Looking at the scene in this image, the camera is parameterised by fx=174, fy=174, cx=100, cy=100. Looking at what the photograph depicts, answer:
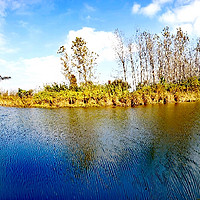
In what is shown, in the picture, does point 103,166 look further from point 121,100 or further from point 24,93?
point 24,93

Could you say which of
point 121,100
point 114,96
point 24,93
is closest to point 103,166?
point 121,100

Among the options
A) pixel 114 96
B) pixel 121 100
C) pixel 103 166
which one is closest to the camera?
pixel 103 166

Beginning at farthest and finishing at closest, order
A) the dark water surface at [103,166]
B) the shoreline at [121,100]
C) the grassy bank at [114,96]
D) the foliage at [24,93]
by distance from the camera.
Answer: the foliage at [24,93] → the grassy bank at [114,96] → the shoreline at [121,100] → the dark water surface at [103,166]

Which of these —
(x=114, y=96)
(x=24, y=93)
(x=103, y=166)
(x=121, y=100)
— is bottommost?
(x=103, y=166)

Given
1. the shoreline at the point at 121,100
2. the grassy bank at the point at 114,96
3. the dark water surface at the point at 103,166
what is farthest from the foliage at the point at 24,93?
the dark water surface at the point at 103,166

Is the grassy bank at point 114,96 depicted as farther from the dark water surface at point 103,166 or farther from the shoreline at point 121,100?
the dark water surface at point 103,166

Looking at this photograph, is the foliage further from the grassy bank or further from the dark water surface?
the dark water surface

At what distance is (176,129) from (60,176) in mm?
4917

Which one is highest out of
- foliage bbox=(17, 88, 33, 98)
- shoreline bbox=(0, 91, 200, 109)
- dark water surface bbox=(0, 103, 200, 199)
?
foliage bbox=(17, 88, 33, 98)

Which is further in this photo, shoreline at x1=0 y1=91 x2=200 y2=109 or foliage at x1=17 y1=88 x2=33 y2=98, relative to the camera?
foliage at x1=17 y1=88 x2=33 y2=98

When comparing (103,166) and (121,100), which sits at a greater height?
(121,100)

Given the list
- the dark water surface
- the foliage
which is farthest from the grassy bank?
the dark water surface

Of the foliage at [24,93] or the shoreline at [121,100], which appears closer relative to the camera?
the shoreline at [121,100]

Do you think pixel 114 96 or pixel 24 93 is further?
pixel 24 93
